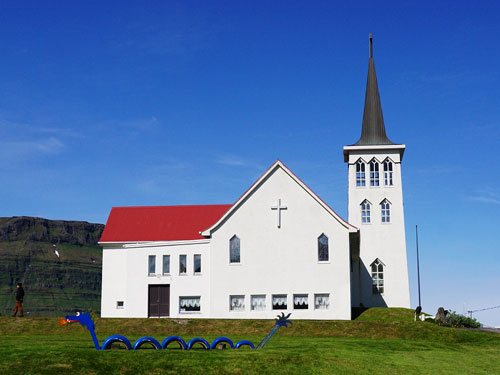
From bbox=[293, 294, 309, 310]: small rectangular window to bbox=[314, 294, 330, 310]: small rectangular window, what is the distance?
2.11 feet

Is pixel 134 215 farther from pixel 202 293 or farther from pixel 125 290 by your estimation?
pixel 202 293

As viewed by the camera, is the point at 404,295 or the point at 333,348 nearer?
the point at 333,348

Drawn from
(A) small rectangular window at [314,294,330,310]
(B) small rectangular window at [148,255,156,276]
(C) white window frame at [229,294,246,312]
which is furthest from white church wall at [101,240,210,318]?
(A) small rectangular window at [314,294,330,310]

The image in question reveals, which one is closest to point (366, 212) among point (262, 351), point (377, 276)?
point (377, 276)

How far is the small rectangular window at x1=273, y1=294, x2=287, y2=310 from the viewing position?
45.4 metres

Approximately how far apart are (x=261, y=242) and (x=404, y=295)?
1790cm

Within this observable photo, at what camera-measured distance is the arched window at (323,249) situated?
45.7m

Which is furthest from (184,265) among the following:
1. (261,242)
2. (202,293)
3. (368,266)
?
(368,266)

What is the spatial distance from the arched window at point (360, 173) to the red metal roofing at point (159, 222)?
41.1 ft

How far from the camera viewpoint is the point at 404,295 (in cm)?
5719

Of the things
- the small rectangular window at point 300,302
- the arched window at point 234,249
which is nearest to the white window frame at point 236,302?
the arched window at point 234,249

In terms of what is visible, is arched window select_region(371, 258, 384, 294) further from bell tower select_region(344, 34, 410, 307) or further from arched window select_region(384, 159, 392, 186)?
arched window select_region(384, 159, 392, 186)

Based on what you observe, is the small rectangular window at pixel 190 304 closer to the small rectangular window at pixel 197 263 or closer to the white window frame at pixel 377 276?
the small rectangular window at pixel 197 263

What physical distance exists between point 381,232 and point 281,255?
51.9ft
